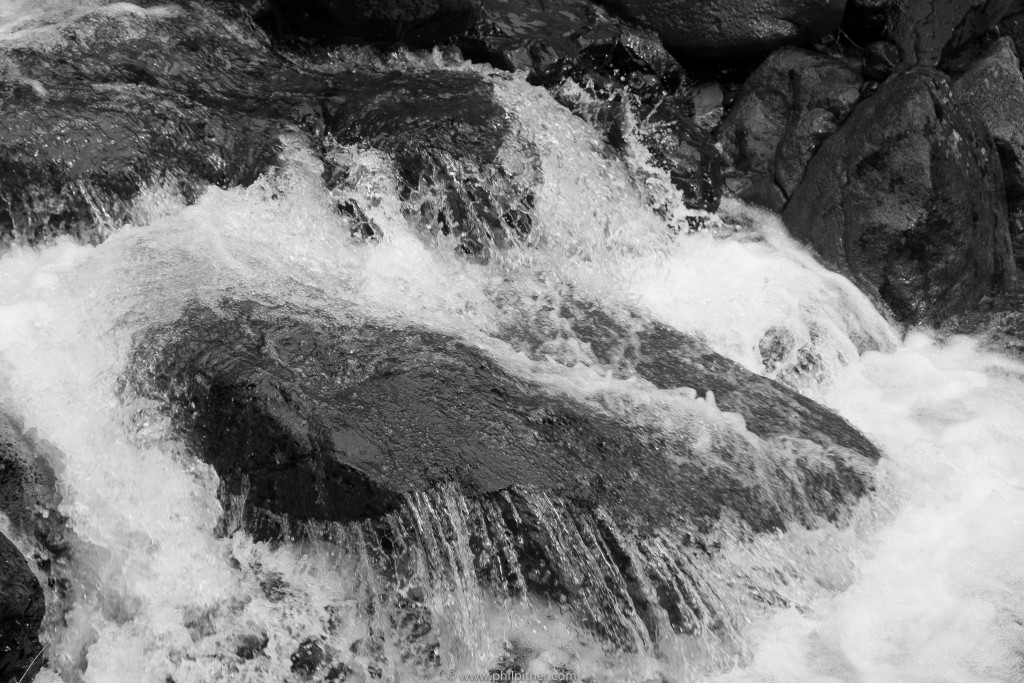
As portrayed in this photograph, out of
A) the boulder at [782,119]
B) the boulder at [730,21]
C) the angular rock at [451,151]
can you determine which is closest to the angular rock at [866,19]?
the boulder at [730,21]

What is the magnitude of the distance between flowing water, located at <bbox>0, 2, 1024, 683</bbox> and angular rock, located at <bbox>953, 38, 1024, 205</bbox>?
161cm

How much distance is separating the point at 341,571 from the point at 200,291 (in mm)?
1284

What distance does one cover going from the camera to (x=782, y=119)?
6.14 metres

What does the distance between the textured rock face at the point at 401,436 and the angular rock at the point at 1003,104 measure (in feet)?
9.72

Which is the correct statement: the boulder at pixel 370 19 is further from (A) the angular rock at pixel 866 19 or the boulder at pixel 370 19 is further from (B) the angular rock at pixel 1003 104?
(B) the angular rock at pixel 1003 104

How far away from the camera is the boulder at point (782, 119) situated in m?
5.89

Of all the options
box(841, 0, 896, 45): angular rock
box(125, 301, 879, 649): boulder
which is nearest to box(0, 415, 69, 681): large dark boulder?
box(125, 301, 879, 649): boulder

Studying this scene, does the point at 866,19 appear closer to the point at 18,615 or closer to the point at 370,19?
the point at 370,19

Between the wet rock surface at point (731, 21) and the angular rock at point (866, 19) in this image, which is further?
the angular rock at point (866, 19)

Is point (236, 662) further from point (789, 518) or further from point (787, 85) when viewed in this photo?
point (787, 85)

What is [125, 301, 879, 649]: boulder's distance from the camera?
3338 mm

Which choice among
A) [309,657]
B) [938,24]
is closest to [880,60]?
[938,24]

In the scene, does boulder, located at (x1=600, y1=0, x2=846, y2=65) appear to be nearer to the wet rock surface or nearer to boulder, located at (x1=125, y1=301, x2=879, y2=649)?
the wet rock surface

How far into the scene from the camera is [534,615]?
11.0 feet
